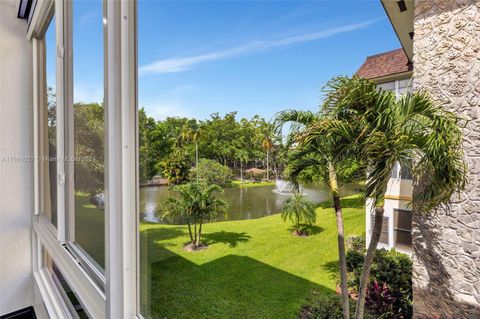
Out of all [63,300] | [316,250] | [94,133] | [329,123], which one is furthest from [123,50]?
[63,300]

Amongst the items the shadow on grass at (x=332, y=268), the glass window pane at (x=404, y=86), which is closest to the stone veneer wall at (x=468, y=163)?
the glass window pane at (x=404, y=86)

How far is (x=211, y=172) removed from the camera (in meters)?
1.18

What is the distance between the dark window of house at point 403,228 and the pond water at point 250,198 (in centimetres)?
11

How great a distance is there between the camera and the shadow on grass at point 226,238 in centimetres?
141

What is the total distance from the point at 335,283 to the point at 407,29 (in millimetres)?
748

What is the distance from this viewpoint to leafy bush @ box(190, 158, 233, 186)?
3.73ft

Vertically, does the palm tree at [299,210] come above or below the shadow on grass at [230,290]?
above

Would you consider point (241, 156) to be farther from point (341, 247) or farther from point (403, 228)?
point (403, 228)

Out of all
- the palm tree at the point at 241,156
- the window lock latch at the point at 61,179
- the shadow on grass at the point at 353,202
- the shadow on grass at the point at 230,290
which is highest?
the palm tree at the point at 241,156

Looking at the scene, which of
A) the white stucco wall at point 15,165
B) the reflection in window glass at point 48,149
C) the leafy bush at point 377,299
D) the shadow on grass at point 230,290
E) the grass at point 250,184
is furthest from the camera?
the white stucco wall at point 15,165

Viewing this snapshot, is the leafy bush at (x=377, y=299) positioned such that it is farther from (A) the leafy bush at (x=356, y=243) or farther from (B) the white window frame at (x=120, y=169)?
(B) the white window frame at (x=120, y=169)

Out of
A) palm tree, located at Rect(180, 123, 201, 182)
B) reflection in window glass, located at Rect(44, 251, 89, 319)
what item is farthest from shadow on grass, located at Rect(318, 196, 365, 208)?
reflection in window glass, located at Rect(44, 251, 89, 319)

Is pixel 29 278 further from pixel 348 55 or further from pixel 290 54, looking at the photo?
pixel 348 55

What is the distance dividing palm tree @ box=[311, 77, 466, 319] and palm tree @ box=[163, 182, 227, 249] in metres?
0.67
